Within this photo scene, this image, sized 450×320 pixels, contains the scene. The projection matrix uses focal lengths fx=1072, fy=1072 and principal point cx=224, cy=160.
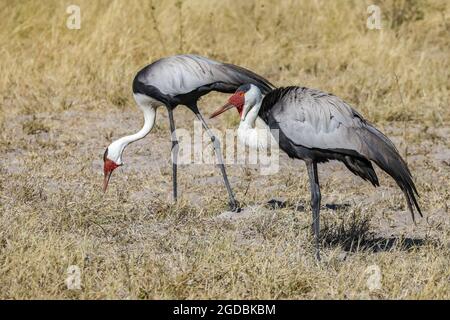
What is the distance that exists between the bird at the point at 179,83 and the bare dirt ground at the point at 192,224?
25 cm

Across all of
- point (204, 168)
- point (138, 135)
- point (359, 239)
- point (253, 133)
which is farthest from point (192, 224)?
point (204, 168)

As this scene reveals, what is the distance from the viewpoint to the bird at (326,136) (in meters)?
5.75

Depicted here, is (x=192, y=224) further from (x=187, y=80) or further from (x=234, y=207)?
(x=187, y=80)

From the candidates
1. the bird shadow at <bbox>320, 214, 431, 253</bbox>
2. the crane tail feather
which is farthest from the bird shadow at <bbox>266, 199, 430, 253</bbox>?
the crane tail feather

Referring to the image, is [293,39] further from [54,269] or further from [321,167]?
[54,269]

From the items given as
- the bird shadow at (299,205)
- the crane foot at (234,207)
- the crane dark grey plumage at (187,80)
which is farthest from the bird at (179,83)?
the bird shadow at (299,205)

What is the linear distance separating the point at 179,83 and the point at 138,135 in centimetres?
46

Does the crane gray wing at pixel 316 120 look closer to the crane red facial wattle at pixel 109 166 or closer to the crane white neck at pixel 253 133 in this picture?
the crane white neck at pixel 253 133

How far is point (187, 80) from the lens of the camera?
719 cm

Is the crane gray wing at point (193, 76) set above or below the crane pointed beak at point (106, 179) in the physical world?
above

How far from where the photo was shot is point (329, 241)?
20.3 feet

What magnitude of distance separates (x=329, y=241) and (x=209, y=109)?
3.33 m

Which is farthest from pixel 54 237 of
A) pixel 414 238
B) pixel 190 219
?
pixel 414 238
